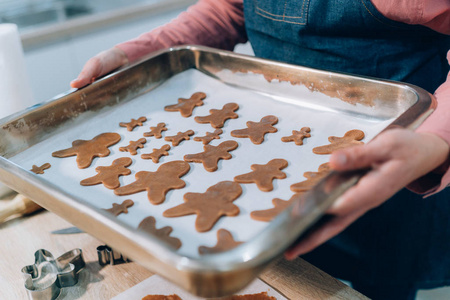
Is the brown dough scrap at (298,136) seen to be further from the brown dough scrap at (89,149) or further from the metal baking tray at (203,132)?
the brown dough scrap at (89,149)

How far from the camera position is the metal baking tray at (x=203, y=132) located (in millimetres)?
438

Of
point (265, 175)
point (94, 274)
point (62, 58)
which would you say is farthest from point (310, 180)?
point (62, 58)

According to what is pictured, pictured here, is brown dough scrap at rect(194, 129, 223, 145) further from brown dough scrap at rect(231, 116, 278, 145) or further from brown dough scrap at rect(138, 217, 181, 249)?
brown dough scrap at rect(138, 217, 181, 249)

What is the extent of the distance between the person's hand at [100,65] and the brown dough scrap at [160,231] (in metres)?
0.39

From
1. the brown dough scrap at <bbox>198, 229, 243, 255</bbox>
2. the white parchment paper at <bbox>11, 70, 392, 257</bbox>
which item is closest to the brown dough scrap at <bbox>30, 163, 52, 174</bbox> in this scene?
the white parchment paper at <bbox>11, 70, 392, 257</bbox>

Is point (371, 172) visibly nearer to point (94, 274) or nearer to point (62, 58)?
point (94, 274)

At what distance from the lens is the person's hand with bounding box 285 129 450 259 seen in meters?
0.48

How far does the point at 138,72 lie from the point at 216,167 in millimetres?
352

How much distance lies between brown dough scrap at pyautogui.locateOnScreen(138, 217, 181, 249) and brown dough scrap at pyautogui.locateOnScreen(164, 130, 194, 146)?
0.72ft

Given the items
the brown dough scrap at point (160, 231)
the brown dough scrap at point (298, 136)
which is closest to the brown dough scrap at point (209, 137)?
the brown dough scrap at point (298, 136)

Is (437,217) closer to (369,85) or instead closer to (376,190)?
(369,85)

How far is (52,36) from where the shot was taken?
6.88ft

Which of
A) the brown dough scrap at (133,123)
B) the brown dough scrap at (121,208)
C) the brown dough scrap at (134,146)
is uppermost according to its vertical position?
the brown dough scrap at (133,123)

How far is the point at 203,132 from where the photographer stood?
83cm
